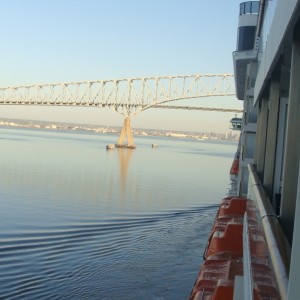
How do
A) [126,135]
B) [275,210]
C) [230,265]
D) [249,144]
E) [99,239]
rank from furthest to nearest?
[126,135]
[249,144]
[99,239]
[275,210]
[230,265]

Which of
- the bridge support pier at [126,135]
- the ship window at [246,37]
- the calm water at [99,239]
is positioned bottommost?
the calm water at [99,239]

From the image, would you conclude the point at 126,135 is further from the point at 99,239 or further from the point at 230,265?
the point at 230,265

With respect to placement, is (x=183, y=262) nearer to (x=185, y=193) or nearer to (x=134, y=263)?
(x=134, y=263)

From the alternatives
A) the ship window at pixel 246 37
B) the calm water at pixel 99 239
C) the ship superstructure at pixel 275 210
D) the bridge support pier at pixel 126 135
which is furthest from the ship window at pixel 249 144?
the bridge support pier at pixel 126 135

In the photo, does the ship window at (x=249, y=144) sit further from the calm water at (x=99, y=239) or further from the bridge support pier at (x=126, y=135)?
the bridge support pier at (x=126, y=135)

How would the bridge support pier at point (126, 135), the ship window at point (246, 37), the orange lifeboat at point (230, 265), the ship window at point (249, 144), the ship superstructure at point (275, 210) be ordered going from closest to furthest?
the ship superstructure at point (275, 210)
the orange lifeboat at point (230, 265)
the ship window at point (249, 144)
the ship window at point (246, 37)
the bridge support pier at point (126, 135)

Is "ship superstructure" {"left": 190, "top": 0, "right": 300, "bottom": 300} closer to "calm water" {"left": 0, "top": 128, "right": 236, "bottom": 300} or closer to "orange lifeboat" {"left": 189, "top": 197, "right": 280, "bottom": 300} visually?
"orange lifeboat" {"left": 189, "top": 197, "right": 280, "bottom": 300}

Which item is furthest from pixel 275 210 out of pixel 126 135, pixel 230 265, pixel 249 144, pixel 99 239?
pixel 126 135

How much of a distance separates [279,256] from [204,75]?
127 metres

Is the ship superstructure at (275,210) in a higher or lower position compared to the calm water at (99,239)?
higher

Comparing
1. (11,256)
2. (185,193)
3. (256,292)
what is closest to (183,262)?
(11,256)

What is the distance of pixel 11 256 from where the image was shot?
11.2m

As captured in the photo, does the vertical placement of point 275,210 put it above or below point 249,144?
below

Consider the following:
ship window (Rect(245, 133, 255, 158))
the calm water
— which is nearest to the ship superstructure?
the calm water
